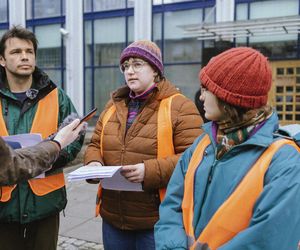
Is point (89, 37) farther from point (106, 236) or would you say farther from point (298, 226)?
point (298, 226)

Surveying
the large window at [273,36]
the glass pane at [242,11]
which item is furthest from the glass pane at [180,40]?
the large window at [273,36]

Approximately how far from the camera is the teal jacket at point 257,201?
1452 mm

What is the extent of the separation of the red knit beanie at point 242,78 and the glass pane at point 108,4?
13.0 meters

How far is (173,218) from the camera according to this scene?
1.83 m

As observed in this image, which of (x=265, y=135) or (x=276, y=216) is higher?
(x=265, y=135)

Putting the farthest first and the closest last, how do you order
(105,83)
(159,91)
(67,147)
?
(105,83) → (67,147) → (159,91)

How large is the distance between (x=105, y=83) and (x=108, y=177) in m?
12.9

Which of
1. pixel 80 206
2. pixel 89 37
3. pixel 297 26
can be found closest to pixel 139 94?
pixel 80 206

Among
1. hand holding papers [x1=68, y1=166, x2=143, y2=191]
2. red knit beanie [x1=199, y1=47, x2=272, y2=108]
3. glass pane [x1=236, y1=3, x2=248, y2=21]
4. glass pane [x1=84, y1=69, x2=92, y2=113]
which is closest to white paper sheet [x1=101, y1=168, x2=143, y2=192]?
hand holding papers [x1=68, y1=166, x2=143, y2=191]

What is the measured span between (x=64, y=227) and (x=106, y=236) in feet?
8.38

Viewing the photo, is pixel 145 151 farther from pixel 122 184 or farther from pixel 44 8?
pixel 44 8

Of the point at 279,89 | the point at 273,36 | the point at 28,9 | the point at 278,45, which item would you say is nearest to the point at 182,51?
the point at 273,36

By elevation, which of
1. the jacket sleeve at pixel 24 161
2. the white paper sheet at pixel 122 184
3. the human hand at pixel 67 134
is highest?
the human hand at pixel 67 134

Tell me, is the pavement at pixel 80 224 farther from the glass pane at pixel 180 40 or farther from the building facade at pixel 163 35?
the glass pane at pixel 180 40
